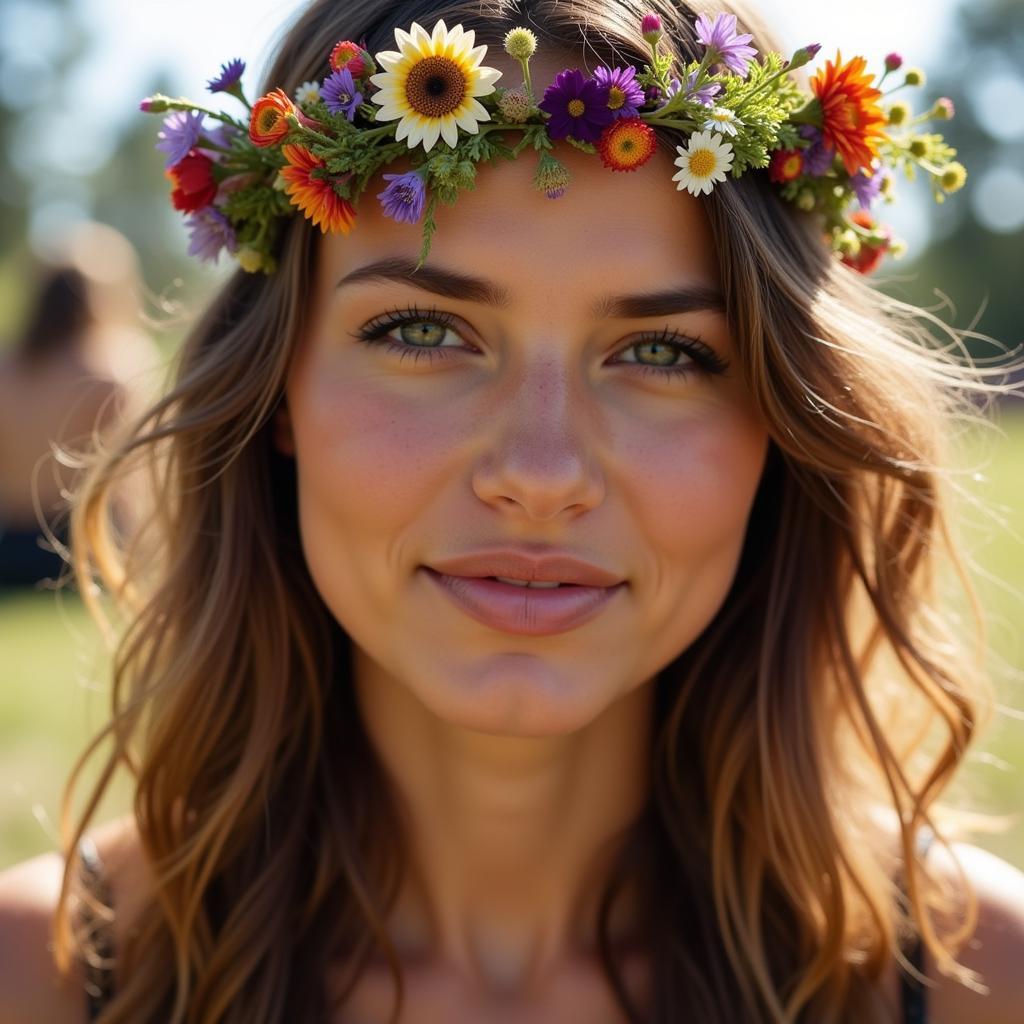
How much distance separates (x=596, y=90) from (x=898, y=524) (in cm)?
109

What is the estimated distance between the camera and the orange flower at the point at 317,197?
7.11 feet

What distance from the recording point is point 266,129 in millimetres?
2252

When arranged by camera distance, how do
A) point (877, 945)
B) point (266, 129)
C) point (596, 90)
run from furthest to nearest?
point (877, 945), point (266, 129), point (596, 90)

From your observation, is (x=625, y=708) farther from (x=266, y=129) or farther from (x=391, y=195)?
(x=266, y=129)

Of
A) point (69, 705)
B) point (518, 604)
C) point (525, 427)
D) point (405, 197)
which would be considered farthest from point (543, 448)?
point (69, 705)

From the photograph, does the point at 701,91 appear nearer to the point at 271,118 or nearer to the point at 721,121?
the point at 721,121

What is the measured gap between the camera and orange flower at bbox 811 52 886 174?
2.33 m

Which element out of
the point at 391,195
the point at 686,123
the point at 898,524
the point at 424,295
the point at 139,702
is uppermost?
the point at 686,123

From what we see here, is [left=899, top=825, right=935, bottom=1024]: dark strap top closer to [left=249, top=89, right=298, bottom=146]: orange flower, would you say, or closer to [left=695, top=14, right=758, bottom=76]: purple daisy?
[left=695, top=14, right=758, bottom=76]: purple daisy

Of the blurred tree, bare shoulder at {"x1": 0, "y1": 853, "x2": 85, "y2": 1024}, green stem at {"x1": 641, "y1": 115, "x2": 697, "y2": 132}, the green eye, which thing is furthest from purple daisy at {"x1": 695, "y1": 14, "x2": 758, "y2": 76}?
the blurred tree

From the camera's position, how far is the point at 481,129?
6.88 feet

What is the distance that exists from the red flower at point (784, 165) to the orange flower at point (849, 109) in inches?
3.6

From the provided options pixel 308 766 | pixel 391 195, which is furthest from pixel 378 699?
pixel 391 195

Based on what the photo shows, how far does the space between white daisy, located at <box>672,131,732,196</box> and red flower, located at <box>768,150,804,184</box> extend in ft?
0.62
